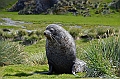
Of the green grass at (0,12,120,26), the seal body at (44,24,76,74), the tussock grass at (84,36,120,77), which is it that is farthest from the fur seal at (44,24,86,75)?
the green grass at (0,12,120,26)

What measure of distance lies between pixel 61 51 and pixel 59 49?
0.43 ft

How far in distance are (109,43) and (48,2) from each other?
124m

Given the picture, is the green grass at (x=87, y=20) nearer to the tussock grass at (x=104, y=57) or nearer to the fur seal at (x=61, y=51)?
the fur seal at (x=61, y=51)

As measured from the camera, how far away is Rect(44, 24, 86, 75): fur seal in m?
14.6

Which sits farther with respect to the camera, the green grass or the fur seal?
the green grass

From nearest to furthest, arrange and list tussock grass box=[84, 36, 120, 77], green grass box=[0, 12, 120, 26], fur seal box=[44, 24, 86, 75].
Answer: tussock grass box=[84, 36, 120, 77] < fur seal box=[44, 24, 86, 75] < green grass box=[0, 12, 120, 26]

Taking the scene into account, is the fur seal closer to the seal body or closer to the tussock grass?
the seal body

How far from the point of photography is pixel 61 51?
14836mm

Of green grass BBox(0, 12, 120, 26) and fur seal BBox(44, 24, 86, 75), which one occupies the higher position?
fur seal BBox(44, 24, 86, 75)

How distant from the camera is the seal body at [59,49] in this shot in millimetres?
14633

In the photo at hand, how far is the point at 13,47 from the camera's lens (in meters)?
18.2

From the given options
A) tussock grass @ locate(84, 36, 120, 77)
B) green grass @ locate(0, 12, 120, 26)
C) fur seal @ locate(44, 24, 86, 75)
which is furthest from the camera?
green grass @ locate(0, 12, 120, 26)

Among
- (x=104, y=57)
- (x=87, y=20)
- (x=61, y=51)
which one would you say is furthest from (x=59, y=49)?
(x=87, y=20)

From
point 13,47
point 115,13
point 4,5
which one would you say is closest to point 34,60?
point 13,47
